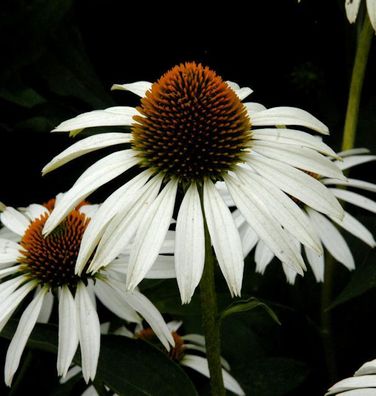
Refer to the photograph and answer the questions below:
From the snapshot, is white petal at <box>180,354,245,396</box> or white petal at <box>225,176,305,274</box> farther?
white petal at <box>180,354,245,396</box>

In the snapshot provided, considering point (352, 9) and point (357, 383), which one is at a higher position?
point (352, 9)

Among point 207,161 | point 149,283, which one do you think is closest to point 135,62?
point 149,283

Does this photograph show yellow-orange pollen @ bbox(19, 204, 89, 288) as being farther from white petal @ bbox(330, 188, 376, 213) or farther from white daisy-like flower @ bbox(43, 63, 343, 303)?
white petal @ bbox(330, 188, 376, 213)

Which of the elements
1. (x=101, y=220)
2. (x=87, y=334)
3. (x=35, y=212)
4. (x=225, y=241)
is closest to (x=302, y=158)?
(x=225, y=241)

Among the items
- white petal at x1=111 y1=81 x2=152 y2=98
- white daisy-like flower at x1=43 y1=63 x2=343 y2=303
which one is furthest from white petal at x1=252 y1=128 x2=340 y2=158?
white petal at x1=111 y1=81 x2=152 y2=98

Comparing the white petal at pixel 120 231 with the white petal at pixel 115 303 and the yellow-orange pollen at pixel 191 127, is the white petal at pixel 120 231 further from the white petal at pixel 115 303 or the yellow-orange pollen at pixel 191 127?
the white petal at pixel 115 303

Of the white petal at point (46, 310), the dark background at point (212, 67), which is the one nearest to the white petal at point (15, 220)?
the white petal at point (46, 310)

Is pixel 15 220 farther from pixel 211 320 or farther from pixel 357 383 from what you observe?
pixel 357 383
